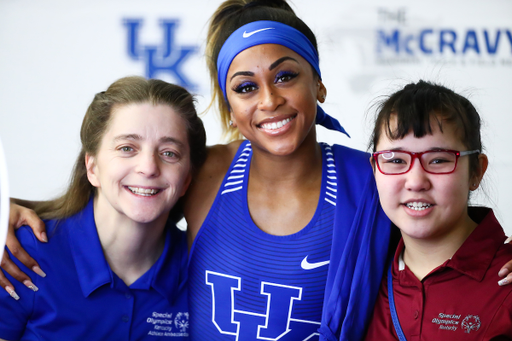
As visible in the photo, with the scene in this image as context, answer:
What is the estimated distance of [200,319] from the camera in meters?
1.43

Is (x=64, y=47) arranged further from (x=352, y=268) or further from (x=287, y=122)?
(x=352, y=268)

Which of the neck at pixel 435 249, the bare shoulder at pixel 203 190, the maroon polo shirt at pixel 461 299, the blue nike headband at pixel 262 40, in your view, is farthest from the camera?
the bare shoulder at pixel 203 190

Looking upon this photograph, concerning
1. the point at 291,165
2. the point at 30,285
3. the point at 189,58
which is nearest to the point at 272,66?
the point at 291,165

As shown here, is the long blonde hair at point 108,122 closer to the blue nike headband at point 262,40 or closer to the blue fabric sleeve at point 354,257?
the blue nike headband at point 262,40

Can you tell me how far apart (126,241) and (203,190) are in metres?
0.26

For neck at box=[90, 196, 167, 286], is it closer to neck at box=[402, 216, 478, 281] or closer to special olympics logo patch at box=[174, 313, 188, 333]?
special olympics logo patch at box=[174, 313, 188, 333]

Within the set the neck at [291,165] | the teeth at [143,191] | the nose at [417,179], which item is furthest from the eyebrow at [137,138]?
the nose at [417,179]

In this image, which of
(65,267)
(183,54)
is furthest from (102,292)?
(183,54)

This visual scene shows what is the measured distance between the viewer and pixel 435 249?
118 cm

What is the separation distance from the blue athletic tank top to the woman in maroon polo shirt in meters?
0.20

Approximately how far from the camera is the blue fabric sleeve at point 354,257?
48.4 inches

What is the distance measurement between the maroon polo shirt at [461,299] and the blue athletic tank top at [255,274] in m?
0.20

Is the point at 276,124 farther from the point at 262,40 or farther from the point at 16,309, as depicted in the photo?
the point at 16,309

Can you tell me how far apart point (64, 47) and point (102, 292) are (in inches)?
99.3
